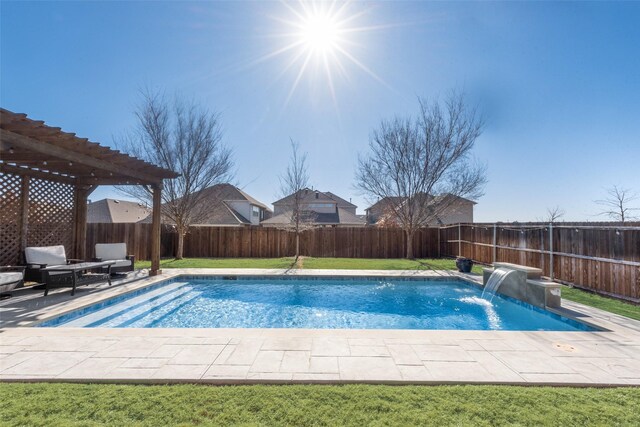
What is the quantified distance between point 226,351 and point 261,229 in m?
12.0

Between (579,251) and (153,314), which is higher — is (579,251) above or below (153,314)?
above

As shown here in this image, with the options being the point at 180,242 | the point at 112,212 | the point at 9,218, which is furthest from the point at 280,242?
the point at 112,212

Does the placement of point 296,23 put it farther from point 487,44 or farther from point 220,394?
point 220,394

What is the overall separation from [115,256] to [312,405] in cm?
852

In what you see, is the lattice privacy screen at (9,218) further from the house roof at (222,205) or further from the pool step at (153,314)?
the house roof at (222,205)

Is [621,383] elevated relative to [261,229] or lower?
lower

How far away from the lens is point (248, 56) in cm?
880

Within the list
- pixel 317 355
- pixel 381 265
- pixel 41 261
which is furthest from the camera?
pixel 381 265

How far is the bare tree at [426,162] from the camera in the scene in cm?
1473

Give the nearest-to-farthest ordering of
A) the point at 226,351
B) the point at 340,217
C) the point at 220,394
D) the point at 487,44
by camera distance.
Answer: the point at 220,394 < the point at 226,351 < the point at 487,44 < the point at 340,217

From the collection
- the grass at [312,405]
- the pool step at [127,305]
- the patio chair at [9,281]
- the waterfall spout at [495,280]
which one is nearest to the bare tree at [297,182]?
the pool step at [127,305]

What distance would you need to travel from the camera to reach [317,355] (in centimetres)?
344

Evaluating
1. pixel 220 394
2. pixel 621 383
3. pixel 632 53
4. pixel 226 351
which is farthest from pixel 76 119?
pixel 632 53

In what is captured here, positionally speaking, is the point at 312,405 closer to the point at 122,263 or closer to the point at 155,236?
the point at 122,263
